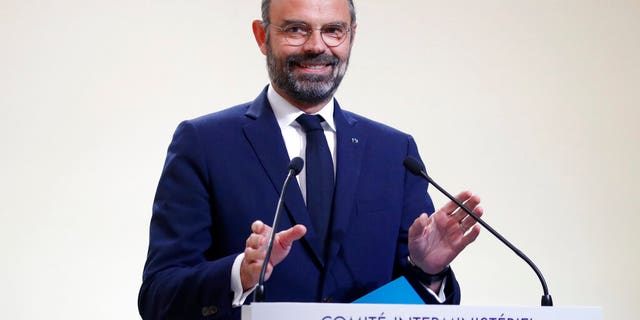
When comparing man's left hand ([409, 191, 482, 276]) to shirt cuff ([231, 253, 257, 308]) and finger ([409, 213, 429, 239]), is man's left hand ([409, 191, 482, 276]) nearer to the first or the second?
finger ([409, 213, 429, 239])

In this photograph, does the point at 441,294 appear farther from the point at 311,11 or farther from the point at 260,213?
the point at 311,11

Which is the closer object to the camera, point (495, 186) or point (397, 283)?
point (397, 283)

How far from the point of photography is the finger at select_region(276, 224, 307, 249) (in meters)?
1.71

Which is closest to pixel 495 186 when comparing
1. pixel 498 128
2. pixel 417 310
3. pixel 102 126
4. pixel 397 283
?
pixel 498 128

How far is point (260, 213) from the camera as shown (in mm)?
2162

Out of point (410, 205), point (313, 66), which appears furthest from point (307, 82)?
point (410, 205)

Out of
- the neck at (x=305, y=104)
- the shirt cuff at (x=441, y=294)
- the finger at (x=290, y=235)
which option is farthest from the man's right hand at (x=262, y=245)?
the neck at (x=305, y=104)

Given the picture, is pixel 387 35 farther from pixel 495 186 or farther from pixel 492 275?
pixel 492 275

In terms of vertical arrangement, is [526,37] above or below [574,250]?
above

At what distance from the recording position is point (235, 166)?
221cm

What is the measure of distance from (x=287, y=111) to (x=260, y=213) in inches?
11.6

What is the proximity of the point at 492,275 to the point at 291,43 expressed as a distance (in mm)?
1727

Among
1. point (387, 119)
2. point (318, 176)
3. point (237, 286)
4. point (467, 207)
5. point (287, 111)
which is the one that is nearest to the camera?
point (237, 286)

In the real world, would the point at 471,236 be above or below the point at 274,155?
below
